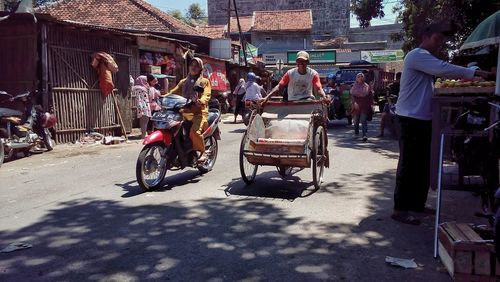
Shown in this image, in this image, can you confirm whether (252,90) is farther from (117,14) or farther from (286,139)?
(117,14)

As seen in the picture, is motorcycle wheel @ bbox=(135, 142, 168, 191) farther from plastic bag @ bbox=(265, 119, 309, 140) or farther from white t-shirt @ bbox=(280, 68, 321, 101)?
white t-shirt @ bbox=(280, 68, 321, 101)

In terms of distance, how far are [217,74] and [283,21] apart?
85.8ft

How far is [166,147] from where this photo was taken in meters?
6.39

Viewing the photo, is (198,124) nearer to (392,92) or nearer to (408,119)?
(408,119)

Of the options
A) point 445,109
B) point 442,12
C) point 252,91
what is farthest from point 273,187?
point 442,12

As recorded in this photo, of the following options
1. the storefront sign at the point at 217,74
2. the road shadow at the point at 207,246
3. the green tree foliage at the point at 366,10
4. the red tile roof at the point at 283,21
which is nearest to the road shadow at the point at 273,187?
the road shadow at the point at 207,246

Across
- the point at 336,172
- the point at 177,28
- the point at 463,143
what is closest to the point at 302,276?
the point at 463,143

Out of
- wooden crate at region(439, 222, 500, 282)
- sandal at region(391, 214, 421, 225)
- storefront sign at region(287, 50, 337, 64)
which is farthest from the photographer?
storefront sign at region(287, 50, 337, 64)

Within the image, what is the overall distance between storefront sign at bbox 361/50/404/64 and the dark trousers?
40632 millimetres

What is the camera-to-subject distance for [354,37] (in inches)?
2240

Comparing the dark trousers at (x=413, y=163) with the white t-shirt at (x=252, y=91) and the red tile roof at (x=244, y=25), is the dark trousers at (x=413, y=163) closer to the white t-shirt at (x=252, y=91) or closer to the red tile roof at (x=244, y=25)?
the white t-shirt at (x=252, y=91)

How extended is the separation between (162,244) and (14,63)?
367 inches

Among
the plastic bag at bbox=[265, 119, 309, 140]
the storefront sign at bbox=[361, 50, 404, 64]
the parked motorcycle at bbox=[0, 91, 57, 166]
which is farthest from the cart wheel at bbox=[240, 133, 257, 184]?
the storefront sign at bbox=[361, 50, 404, 64]

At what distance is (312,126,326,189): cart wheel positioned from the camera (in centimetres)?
602
